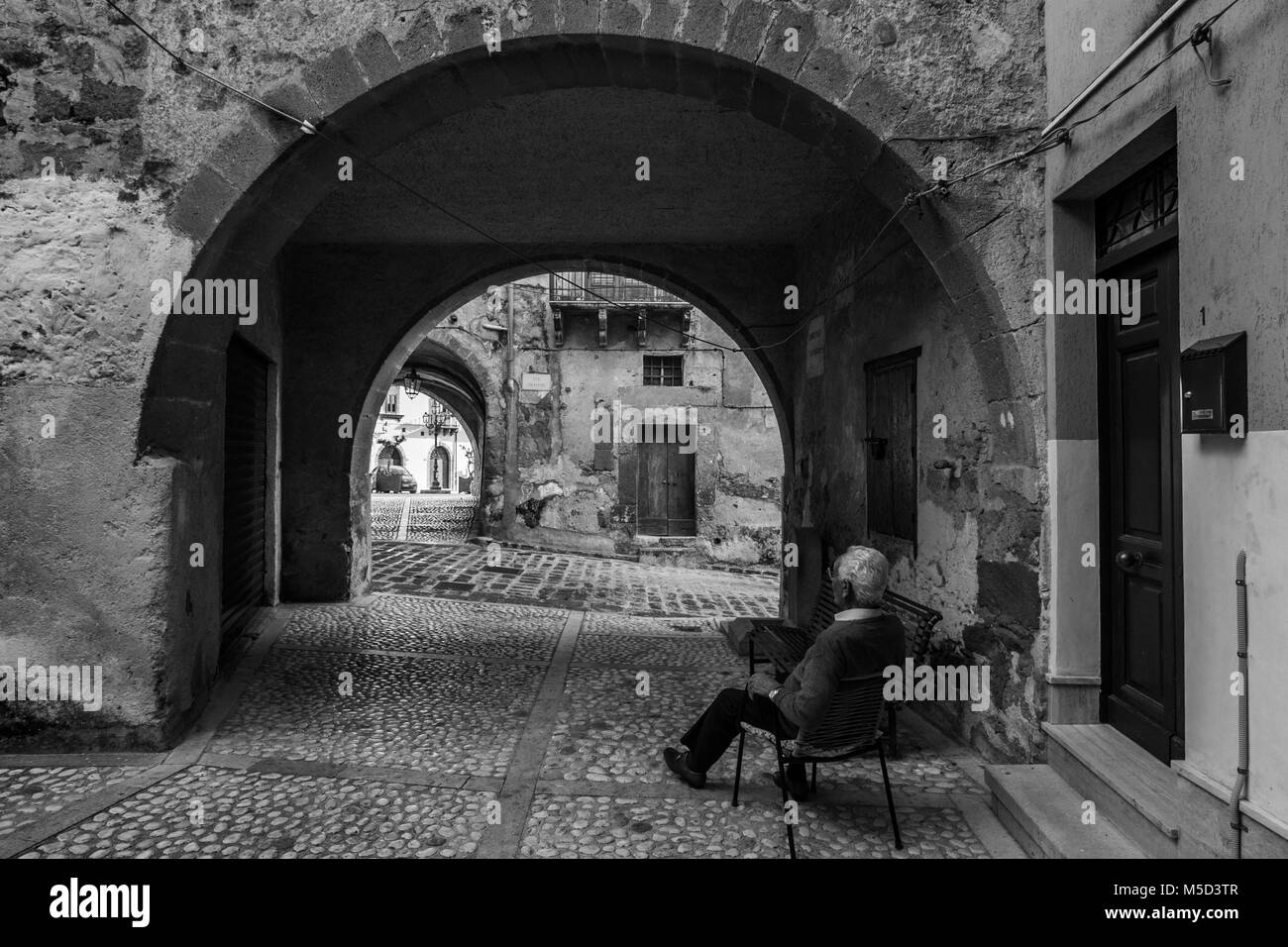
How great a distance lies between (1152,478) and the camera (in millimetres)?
2781

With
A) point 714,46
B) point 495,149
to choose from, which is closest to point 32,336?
point 495,149

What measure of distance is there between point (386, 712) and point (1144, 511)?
12.1 feet

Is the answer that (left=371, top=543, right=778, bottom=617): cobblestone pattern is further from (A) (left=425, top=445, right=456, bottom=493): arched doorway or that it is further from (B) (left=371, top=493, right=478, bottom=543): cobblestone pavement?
(A) (left=425, top=445, right=456, bottom=493): arched doorway

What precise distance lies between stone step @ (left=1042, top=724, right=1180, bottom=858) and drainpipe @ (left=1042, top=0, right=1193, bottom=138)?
8.15 ft

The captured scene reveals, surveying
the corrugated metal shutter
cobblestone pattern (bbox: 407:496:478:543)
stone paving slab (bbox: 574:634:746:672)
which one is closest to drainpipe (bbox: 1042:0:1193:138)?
stone paving slab (bbox: 574:634:746:672)

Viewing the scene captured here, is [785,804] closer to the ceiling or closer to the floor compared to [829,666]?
closer to the floor

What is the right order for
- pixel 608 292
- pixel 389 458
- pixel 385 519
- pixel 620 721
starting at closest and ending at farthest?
1. pixel 620 721
2. pixel 608 292
3. pixel 385 519
4. pixel 389 458

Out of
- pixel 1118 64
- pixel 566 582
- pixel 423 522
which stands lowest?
pixel 566 582

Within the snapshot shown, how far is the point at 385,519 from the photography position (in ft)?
56.1

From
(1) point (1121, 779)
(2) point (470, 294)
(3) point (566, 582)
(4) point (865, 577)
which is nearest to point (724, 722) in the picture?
(4) point (865, 577)

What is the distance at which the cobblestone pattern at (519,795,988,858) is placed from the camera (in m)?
2.59

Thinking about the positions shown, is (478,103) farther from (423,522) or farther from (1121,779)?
(423,522)

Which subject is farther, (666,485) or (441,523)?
(441,523)

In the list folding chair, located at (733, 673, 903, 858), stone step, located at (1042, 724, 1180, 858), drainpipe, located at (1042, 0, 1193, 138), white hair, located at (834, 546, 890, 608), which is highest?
drainpipe, located at (1042, 0, 1193, 138)
